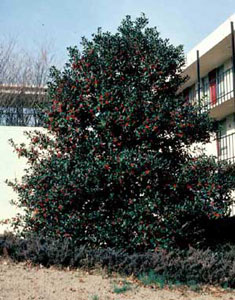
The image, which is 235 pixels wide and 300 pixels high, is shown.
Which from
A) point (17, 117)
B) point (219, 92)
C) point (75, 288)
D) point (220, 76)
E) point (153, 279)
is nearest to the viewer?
point (75, 288)

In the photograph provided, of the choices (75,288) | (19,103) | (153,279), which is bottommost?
(75,288)

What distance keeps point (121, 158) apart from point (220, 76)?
487 inches

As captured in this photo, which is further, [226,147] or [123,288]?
[226,147]

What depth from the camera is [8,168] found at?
49.2 feet

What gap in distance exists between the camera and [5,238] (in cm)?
971

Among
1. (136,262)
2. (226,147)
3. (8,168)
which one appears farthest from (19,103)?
(136,262)

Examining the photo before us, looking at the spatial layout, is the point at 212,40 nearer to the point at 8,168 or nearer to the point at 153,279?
the point at 8,168

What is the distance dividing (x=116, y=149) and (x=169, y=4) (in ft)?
13.7

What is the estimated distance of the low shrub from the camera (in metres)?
8.36

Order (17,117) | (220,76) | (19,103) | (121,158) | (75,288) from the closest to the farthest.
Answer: (75,288) → (121,158) → (220,76) → (17,117) → (19,103)

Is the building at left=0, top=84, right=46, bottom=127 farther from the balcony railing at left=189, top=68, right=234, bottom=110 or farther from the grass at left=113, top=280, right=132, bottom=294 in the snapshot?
the grass at left=113, top=280, right=132, bottom=294

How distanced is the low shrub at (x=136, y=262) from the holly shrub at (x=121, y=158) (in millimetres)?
544

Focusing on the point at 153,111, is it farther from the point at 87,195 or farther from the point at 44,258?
the point at 44,258

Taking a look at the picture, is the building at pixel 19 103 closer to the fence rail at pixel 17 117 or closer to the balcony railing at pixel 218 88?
the fence rail at pixel 17 117
